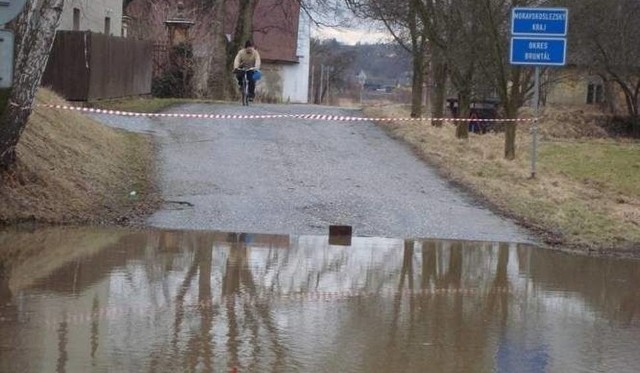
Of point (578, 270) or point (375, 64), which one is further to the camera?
point (375, 64)

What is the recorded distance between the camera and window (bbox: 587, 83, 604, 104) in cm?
4994

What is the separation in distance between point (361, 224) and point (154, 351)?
18.3ft

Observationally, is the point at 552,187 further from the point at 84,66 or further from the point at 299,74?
the point at 299,74

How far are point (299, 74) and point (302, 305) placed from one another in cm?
5268

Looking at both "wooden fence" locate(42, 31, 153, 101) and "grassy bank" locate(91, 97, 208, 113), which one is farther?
"grassy bank" locate(91, 97, 208, 113)

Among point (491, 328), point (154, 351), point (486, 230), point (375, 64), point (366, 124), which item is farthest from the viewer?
point (375, 64)

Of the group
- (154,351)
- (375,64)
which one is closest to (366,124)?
(154,351)

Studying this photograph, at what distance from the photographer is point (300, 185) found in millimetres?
13281

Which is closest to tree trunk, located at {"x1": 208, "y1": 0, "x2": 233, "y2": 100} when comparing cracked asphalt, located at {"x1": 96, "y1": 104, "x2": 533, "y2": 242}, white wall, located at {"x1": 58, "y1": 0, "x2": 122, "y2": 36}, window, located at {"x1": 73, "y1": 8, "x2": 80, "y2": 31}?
white wall, located at {"x1": 58, "y1": 0, "x2": 122, "y2": 36}

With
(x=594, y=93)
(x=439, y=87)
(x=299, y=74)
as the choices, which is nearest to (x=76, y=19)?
(x=439, y=87)

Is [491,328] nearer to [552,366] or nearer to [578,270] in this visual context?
[552,366]

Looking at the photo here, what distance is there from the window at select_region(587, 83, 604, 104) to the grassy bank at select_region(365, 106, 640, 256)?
975 inches

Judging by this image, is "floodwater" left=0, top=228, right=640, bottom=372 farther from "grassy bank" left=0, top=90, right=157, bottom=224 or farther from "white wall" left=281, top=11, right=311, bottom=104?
"white wall" left=281, top=11, right=311, bottom=104

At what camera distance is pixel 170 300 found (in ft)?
23.6
